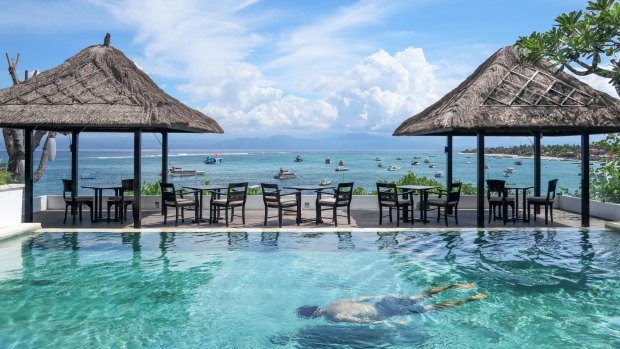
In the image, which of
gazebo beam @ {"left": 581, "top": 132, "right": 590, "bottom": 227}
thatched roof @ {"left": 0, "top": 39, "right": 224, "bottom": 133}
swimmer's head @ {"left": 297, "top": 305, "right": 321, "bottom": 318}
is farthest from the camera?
gazebo beam @ {"left": 581, "top": 132, "right": 590, "bottom": 227}

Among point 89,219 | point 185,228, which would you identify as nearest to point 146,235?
point 185,228

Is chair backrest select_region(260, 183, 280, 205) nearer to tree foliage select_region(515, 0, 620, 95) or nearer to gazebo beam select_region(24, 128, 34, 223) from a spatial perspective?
gazebo beam select_region(24, 128, 34, 223)

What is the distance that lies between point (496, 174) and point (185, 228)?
238 ft

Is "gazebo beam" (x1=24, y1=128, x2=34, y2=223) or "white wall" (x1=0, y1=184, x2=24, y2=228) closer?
"white wall" (x1=0, y1=184, x2=24, y2=228)

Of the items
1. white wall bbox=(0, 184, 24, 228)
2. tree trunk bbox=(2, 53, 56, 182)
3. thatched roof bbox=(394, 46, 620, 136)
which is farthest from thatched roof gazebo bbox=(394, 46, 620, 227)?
tree trunk bbox=(2, 53, 56, 182)

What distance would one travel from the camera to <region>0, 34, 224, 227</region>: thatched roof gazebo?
9.71 metres

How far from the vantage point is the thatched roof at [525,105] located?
9.77 meters

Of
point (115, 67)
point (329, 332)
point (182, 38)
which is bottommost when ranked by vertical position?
point (329, 332)

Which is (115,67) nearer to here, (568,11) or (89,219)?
(89,219)

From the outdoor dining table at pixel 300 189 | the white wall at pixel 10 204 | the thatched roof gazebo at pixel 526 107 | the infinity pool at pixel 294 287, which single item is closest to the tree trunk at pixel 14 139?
the white wall at pixel 10 204

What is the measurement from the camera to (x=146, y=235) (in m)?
9.58

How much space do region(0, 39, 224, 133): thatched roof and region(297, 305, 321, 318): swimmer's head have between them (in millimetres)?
5103

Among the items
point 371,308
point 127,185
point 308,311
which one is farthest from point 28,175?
point 371,308

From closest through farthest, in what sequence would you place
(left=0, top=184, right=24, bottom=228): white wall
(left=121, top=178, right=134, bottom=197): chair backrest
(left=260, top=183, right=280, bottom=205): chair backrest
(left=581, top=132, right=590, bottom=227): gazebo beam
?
(left=0, top=184, right=24, bottom=228): white wall
(left=260, top=183, right=280, bottom=205): chair backrest
(left=581, top=132, right=590, bottom=227): gazebo beam
(left=121, top=178, right=134, bottom=197): chair backrest
